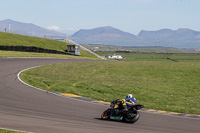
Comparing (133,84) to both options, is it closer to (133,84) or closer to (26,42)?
(133,84)

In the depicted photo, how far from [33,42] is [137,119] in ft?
221

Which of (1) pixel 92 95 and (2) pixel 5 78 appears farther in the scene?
(2) pixel 5 78

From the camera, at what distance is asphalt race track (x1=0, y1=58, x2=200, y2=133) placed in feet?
39.5

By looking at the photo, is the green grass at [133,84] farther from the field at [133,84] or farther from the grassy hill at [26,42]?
the grassy hill at [26,42]

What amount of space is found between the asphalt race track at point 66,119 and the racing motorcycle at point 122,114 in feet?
1.00

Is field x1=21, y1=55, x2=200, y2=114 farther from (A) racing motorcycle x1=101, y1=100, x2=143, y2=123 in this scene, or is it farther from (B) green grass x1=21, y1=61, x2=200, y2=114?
(A) racing motorcycle x1=101, y1=100, x2=143, y2=123

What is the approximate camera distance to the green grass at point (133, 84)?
2050cm

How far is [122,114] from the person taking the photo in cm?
1385

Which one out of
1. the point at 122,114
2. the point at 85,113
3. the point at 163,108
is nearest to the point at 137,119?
the point at 122,114

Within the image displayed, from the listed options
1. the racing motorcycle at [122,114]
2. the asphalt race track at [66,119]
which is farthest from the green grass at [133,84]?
the racing motorcycle at [122,114]

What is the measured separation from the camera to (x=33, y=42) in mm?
77688

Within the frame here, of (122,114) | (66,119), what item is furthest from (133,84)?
(66,119)

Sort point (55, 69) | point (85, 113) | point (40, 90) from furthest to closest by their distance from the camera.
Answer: point (55, 69) → point (40, 90) → point (85, 113)

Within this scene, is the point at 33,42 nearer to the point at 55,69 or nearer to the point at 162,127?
the point at 55,69
